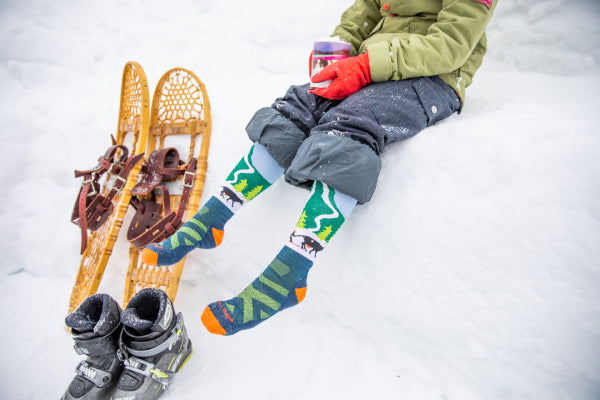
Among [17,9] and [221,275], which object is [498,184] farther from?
[17,9]

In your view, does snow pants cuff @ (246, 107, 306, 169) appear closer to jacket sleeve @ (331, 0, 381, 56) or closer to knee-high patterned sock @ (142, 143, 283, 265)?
knee-high patterned sock @ (142, 143, 283, 265)

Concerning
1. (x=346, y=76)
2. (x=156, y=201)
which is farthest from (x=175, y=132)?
(x=346, y=76)

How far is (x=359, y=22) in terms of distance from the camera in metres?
1.39

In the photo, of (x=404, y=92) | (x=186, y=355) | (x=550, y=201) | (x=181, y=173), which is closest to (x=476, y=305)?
(x=550, y=201)

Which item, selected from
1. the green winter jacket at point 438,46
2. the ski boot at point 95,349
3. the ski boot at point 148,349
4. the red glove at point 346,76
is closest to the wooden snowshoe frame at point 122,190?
the ski boot at point 95,349

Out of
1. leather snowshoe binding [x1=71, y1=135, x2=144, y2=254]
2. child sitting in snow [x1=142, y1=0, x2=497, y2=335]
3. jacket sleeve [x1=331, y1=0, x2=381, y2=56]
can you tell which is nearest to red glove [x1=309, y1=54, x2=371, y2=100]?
child sitting in snow [x1=142, y1=0, x2=497, y2=335]

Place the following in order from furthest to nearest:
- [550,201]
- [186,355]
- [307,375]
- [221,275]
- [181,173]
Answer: [181,173]
[221,275]
[186,355]
[307,375]
[550,201]

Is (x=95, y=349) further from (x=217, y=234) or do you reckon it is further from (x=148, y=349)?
(x=217, y=234)

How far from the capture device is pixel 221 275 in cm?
132

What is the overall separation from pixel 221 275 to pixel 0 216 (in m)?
1.40

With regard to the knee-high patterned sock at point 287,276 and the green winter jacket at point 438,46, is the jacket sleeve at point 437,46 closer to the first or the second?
the green winter jacket at point 438,46

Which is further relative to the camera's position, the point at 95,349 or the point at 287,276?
the point at 95,349

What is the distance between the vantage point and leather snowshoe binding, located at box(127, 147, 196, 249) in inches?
51.3

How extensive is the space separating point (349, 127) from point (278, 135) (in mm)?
258
